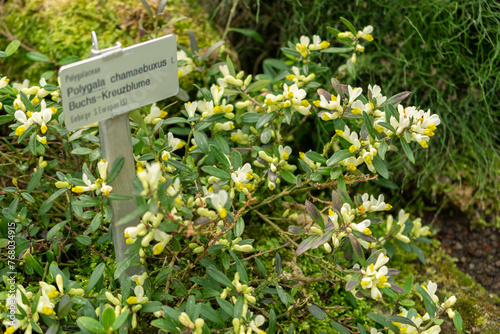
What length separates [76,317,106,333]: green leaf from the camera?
1197 mm

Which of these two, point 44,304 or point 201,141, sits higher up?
point 201,141

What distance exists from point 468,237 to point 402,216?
79 centimetres

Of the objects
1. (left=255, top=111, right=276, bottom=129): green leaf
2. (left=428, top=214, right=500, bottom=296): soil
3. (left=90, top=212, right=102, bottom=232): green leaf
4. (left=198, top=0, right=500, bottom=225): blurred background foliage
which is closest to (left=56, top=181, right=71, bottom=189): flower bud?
(left=90, top=212, right=102, bottom=232): green leaf

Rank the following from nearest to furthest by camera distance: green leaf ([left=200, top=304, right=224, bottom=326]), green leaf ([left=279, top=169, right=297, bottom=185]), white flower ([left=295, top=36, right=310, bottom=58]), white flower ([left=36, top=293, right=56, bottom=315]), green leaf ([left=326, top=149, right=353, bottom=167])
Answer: white flower ([left=36, top=293, right=56, bottom=315])
green leaf ([left=200, top=304, right=224, bottom=326])
green leaf ([left=326, top=149, right=353, bottom=167])
green leaf ([left=279, top=169, right=297, bottom=185])
white flower ([left=295, top=36, right=310, bottom=58])

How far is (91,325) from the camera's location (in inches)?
47.3

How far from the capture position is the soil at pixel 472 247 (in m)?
2.24

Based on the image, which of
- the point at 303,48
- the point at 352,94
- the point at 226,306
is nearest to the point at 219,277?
the point at 226,306

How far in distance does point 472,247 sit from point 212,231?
1.59 m

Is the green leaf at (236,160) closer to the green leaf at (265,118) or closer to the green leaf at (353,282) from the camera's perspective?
the green leaf at (265,118)

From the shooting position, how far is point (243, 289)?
1394 millimetres

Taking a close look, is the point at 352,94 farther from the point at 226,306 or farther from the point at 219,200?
the point at 226,306

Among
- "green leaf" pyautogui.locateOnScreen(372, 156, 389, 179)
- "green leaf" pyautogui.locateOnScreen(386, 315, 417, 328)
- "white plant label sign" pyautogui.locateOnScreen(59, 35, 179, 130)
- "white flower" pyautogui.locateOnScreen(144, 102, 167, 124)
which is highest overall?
"white plant label sign" pyautogui.locateOnScreen(59, 35, 179, 130)

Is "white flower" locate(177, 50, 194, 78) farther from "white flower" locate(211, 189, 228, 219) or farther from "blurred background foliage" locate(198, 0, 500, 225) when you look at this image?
"white flower" locate(211, 189, 228, 219)

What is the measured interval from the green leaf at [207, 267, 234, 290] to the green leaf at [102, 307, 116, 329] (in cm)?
31
